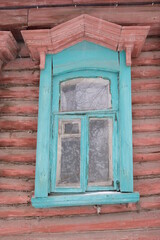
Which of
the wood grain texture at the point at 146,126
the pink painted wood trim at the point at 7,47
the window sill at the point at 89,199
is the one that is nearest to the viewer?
the window sill at the point at 89,199

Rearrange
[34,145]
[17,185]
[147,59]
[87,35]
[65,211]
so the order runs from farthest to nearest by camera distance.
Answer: [147,59]
[87,35]
[34,145]
[17,185]
[65,211]

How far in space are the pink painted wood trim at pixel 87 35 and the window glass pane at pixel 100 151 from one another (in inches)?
31.9

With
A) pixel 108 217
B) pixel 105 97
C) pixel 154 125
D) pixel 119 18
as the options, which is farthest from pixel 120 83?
pixel 108 217

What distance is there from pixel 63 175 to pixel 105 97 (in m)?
1.04

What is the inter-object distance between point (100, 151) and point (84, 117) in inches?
17.2

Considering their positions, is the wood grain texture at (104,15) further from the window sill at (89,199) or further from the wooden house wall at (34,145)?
the window sill at (89,199)

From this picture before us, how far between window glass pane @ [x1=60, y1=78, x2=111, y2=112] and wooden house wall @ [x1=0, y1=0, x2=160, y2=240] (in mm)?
339

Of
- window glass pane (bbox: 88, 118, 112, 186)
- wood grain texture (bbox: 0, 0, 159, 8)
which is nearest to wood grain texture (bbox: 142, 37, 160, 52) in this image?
wood grain texture (bbox: 0, 0, 159, 8)

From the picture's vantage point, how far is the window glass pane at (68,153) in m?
2.81

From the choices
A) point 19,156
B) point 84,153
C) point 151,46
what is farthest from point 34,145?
point 151,46

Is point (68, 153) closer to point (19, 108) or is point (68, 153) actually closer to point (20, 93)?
point (19, 108)

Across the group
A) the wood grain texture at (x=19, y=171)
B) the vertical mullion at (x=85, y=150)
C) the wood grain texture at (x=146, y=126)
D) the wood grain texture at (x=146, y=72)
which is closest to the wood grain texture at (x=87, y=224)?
the vertical mullion at (x=85, y=150)

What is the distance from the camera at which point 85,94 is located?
3.08m

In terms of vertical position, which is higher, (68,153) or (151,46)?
(151,46)
